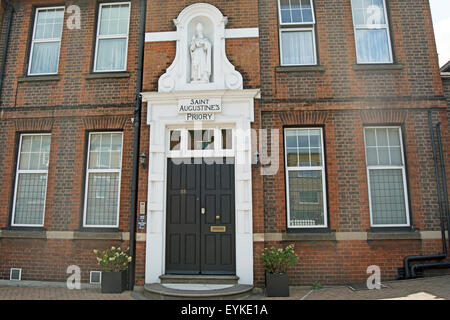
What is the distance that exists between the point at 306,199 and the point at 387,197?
197 centimetres

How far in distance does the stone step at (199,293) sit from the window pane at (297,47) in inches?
224

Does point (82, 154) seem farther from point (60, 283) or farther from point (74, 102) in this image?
point (60, 283)

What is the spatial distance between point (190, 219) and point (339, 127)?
4258 mm

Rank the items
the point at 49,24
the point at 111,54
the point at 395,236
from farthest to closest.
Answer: the point at 49,24
the point at 111,54
the point at 395,236

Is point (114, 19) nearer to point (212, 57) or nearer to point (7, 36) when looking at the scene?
point (7, 36)

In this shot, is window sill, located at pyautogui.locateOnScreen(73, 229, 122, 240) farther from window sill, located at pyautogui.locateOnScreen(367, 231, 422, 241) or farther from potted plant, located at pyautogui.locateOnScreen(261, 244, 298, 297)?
window sill, located at pyautogui.locateOnScreen(367, 231, 422, 241)

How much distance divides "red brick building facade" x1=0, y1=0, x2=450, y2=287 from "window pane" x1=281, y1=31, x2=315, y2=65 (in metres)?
0.03

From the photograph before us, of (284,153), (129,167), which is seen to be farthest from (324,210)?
(129,167)

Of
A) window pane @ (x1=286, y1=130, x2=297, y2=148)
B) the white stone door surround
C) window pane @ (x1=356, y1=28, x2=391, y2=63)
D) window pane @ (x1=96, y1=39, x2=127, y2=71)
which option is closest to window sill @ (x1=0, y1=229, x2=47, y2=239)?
the white stone door surround

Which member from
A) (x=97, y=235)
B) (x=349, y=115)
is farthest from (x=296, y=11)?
(x=97, y=235)

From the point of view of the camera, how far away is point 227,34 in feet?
26.0

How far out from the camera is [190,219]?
7285mm

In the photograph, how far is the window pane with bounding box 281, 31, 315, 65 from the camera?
26.7ft

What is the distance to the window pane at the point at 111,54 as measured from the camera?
27.8ft
